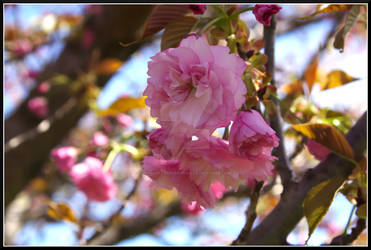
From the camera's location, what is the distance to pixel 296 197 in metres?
0.71

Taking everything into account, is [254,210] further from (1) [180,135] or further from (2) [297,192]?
(1) [180,135]

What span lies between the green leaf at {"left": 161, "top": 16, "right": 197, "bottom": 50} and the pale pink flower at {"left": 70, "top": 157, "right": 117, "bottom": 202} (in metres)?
0.59

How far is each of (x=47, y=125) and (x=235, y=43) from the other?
4.89 feet

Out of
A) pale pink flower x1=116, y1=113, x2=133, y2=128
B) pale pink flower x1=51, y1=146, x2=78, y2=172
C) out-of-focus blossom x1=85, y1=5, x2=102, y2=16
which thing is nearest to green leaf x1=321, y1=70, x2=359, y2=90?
pale pink flower x1=51, y1=146, x2=78, y2=172

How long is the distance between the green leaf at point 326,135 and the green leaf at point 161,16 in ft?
0.89

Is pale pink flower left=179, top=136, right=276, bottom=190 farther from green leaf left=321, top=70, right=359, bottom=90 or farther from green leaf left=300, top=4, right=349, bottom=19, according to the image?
green leaf left=321, top=70, right=359, bottom=90

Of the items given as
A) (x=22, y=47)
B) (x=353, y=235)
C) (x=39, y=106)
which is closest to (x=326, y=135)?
(x=353, y=235)

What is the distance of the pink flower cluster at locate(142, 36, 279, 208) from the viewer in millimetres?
440

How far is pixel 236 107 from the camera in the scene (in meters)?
0.44

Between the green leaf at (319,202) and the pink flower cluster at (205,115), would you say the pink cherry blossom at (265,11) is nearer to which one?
the pink flower cluster at (205,115)

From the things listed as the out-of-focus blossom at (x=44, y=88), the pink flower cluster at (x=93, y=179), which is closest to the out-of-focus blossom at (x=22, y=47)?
the out-of-focus blossom at (x=44, y=88)

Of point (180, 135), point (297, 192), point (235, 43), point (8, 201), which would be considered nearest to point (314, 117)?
point (297, 192)

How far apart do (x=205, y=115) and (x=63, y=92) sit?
1.90m

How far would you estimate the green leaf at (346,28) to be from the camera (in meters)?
0.66
